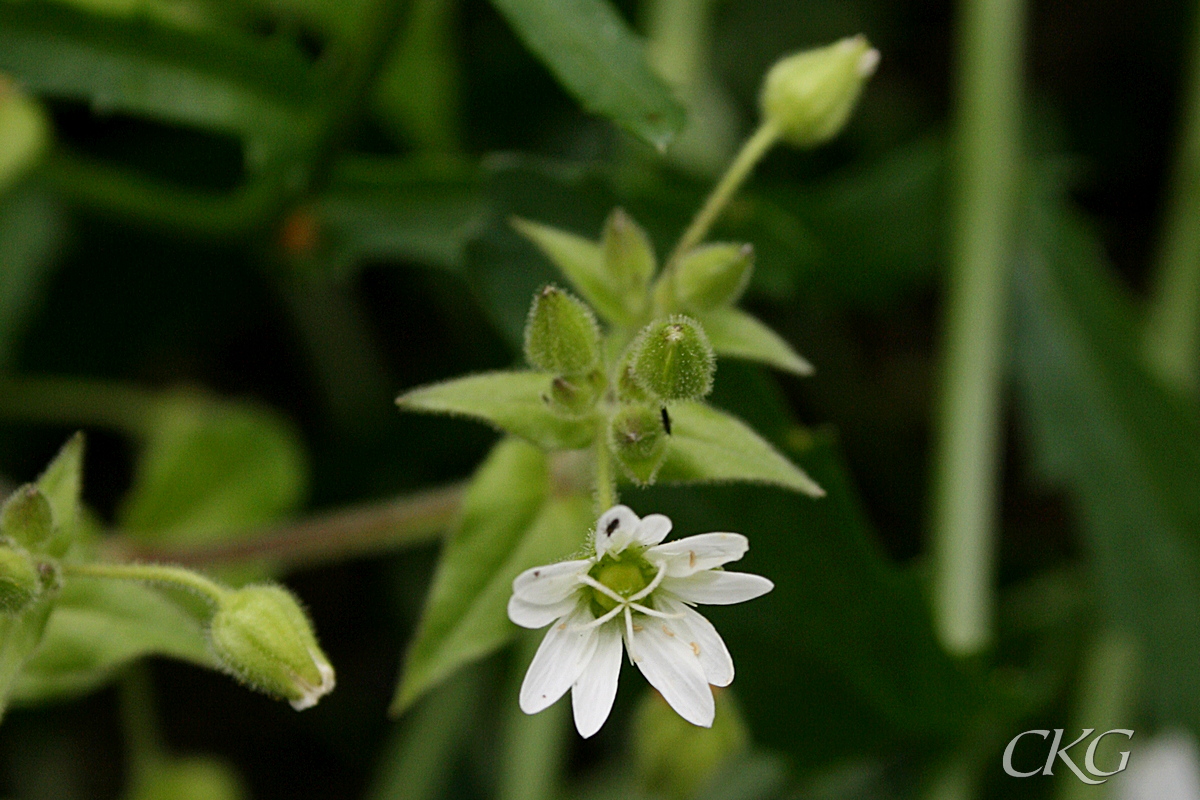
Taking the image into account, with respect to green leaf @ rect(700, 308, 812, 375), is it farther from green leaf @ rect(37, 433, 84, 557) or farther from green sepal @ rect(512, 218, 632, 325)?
green leaf @ rect(37, 433, 84, 557)

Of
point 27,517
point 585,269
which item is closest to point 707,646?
point 585,269

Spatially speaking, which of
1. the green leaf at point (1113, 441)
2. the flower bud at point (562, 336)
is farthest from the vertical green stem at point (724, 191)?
the green leaf at point (1113, 441)

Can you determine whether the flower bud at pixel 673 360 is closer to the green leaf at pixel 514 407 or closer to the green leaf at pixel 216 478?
the green leaf at pixel 514 407

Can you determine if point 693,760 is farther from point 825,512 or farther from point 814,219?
point 814,219

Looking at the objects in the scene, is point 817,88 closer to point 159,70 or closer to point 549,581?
point 549,581

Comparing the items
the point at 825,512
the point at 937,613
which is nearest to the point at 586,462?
the point at 825,512
